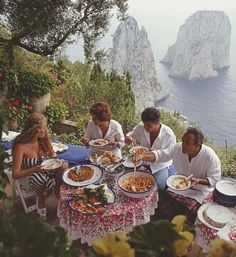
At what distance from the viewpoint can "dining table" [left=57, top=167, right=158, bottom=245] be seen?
311 centimetres

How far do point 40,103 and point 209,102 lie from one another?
4202 cm

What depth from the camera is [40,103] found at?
7.53m

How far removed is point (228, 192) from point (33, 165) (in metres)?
2.19

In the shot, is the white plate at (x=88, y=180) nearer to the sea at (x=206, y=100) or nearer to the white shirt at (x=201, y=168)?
the white shirt at (x=201, y=168)

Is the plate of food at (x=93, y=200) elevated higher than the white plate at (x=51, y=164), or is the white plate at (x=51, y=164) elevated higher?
the white plate at (x=51, y=164)

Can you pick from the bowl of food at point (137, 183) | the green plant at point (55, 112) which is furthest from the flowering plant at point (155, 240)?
the green plant at point (55, 112)

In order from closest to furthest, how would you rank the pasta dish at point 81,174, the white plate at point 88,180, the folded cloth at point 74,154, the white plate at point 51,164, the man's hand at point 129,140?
the white plate at point 88,180
the pasta dish at point 81,174
the white plate at point 51,164
the man's hand at point 129,140
the folded cloth at point 74,154

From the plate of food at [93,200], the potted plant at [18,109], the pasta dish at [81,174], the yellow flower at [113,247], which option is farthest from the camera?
the potted plant at [18,109]

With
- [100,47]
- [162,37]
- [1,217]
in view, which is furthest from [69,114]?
[162,37]

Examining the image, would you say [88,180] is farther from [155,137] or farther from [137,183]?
[155,137]

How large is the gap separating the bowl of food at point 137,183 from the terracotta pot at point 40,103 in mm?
4457

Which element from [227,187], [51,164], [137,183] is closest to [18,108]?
[51,164]

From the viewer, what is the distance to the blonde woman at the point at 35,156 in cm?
382

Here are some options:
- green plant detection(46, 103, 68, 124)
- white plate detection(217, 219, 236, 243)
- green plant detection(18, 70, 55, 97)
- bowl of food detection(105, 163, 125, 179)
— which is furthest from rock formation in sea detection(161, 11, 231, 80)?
white plate detection(217, 219, 236, 243)
